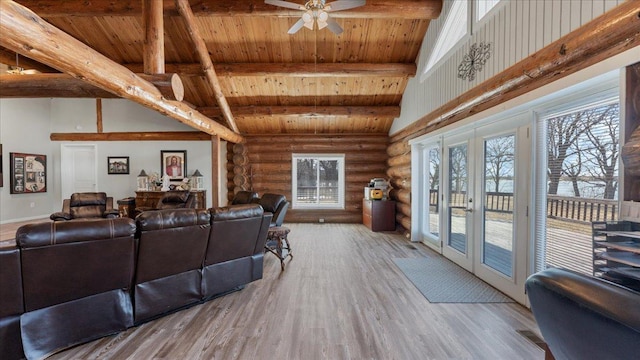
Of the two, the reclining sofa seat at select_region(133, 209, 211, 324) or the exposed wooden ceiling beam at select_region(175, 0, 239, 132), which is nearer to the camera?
the reclining sofa seat at select_region(133, 209, 211, 324)

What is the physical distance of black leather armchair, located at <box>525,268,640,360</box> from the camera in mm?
681

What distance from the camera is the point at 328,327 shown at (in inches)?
102

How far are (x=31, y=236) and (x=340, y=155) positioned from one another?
7.15m

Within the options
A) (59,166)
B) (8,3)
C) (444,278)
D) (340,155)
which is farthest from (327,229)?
(59,166)

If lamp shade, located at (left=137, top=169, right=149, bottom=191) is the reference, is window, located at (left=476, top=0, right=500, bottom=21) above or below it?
above

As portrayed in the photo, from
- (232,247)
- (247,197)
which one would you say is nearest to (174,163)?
(247,197)

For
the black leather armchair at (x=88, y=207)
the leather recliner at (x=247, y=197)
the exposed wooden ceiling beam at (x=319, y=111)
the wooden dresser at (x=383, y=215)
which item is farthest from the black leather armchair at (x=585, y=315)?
the black leather armchair at (x=88, y=207)

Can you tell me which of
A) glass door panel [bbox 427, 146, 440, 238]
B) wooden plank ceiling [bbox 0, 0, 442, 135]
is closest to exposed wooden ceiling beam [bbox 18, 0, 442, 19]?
wooden plank ceiling [bbox 0, 0, 442, 135]

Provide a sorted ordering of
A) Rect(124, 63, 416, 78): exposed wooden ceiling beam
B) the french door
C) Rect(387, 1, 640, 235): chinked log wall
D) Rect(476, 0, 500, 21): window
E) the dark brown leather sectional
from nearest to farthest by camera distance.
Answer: Rect(387, 1, 640, 235): chinked log wall → the dark brown leather sectional → the french door → Rect(476, 0, 500, 21): window → Rect(124, 63, 416, 78): exposed wooden ceiling beam

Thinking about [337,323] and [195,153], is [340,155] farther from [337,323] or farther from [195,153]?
[337,323]

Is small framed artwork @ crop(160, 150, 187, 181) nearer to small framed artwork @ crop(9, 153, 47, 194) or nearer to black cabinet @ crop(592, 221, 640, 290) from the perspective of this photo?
small framed artwork @ crop(9, 153, 47, 194)

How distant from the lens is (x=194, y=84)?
689cm

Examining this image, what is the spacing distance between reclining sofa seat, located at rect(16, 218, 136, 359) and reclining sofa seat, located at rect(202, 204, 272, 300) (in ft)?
2.47

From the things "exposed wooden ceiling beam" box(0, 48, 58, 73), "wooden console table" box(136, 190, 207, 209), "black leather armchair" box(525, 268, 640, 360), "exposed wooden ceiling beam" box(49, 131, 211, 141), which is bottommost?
"wooden console table" box(136, 190, 207, 209)
